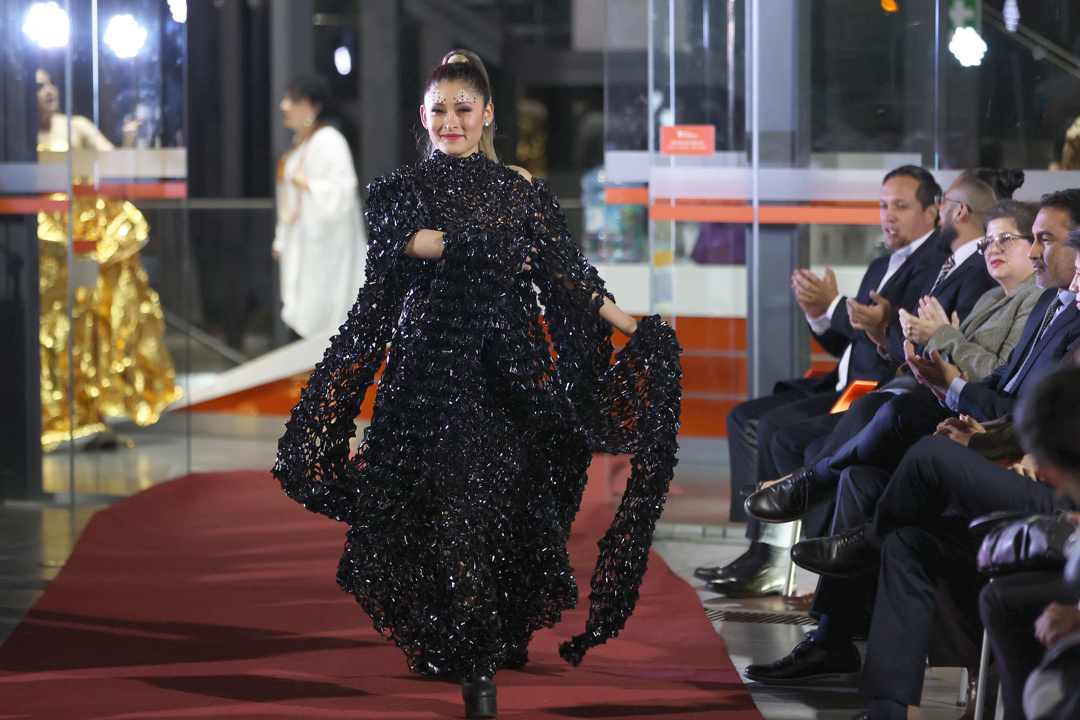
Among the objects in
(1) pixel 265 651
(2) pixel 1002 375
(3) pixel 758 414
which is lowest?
(1) pixel 265 651

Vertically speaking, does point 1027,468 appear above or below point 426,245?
below

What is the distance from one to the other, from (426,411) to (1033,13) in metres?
3.18

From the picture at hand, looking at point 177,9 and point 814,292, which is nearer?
point 814,292

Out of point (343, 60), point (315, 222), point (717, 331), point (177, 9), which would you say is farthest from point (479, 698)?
point (343, 60)

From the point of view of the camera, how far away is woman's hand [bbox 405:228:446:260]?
297 cm

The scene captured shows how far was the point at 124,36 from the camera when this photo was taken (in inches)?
214

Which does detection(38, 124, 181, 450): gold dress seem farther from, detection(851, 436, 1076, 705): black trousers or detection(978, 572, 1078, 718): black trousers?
detection(978, 572, 1078, 718): black trousers

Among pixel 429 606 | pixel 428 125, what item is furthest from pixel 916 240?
pixel 429 606

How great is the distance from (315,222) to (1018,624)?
638 cm

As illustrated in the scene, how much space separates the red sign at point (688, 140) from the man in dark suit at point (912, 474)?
7.05 feet

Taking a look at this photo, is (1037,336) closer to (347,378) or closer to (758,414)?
(758,414)

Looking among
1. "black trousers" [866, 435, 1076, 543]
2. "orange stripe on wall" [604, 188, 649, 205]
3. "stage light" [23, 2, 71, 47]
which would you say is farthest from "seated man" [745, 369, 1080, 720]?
"stage light" [23, 2, 71, 47]

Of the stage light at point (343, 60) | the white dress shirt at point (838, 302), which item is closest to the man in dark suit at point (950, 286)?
the white dress shirt at point (838, 302)

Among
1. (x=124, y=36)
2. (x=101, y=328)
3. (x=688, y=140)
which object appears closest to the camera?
(x=688, y=140)
